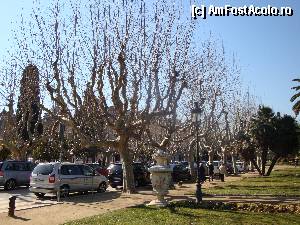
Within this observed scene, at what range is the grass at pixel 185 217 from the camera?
12289mm

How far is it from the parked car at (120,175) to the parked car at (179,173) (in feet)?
25.5

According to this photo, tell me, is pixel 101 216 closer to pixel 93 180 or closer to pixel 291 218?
pixel 291 218

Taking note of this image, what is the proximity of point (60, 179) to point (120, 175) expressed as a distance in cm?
740

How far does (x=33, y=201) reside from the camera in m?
19.2

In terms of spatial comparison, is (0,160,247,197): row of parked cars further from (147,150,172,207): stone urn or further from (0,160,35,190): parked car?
(147,150,172,207): stone urn

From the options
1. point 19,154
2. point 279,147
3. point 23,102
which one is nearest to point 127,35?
point 23,102

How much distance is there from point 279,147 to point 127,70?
28.6m

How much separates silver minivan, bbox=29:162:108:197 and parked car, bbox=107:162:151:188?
16.0 feet

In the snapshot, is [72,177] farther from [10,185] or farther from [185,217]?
[185,217]

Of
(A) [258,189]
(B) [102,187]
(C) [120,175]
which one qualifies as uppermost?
(C) [120,175]

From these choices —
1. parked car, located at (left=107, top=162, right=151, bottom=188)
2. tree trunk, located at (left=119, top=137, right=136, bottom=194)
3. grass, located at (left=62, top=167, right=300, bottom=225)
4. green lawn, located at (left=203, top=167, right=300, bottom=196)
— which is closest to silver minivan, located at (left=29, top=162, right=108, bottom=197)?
tree trunk, located at (left=119, top=137, right=136, bottom=194)

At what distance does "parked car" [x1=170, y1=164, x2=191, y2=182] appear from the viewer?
37.4m

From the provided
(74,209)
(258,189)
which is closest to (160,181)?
(74,209)

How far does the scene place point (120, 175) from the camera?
27.2 metres
